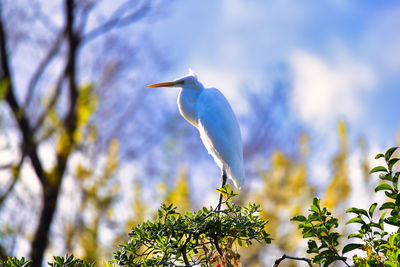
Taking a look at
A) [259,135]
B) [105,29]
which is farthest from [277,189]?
[105,29]

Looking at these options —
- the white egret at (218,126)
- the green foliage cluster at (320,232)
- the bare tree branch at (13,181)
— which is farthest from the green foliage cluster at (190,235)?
the bare tree branch at (13,181)

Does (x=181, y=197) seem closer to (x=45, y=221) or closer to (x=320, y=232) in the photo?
(x=45, y=221)

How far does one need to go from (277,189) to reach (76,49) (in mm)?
3675

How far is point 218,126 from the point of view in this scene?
7.24ft

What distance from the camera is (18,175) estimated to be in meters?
5.45

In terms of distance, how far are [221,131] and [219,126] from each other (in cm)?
3

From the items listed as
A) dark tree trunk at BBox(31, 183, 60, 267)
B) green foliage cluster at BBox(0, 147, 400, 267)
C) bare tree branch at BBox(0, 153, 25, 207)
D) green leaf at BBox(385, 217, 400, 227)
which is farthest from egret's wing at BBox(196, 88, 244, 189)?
dark tree trunk at BBox(31, 183, 60, 267)

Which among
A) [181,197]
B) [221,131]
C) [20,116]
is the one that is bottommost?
[221,131]

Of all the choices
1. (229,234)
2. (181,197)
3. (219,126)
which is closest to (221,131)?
(219,126)

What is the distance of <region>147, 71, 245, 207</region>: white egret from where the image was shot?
2.18 metres

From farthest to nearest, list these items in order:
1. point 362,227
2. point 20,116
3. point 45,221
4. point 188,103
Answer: point 45,221, point 20,116, point 188,103, point 362,227

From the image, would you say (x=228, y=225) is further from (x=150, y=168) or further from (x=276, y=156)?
(x=150, y=168)

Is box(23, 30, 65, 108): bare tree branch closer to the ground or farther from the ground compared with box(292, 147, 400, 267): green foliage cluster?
farther from the ground

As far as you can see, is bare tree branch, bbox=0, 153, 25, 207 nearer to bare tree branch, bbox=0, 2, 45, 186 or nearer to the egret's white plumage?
bare tree branch, bbox=0, 2, 45, 186
